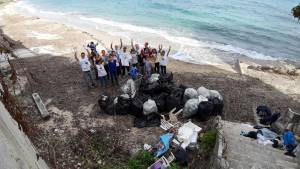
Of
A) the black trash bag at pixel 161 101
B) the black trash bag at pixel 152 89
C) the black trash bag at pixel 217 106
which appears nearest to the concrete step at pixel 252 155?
the black trash bag at pixel 217 106

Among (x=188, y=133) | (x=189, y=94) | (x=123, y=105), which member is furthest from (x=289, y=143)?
(x=123, y=105)

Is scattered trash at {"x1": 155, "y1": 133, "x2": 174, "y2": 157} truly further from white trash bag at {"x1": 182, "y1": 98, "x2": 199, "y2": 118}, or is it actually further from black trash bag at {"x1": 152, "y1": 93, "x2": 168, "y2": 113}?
black trash bag at {"x1": 152, "y1": 93, "x2": 168, "y2": 113}

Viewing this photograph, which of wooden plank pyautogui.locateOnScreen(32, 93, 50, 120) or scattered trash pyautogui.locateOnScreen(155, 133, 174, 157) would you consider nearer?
scattered trash pyautogui.locateOnScreen(155, 133, 174, 157)

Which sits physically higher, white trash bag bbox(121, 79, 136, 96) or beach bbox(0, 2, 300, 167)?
white trash bag bbox(121, 79, 136, 96)

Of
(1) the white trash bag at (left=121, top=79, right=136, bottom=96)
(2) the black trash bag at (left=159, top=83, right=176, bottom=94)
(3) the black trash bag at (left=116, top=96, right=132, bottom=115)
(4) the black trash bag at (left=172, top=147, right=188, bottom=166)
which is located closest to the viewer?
(4) the black trash bag at (left=172, top=147, right=188, bottom=166)

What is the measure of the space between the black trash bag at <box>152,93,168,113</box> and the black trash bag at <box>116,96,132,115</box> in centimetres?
91

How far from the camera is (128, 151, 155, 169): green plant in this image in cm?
822

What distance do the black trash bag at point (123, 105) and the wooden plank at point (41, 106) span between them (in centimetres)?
231

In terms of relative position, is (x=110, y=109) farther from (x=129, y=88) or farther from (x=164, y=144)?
(x=164, y=144)

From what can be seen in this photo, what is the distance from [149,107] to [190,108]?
1.33 meters

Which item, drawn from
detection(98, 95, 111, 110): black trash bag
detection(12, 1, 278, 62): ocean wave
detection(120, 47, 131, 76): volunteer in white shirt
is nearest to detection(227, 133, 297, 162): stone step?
detection(98, 95, 111, 110): black trash bag

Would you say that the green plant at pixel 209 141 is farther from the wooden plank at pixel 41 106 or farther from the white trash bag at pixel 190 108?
the wooden plank at pixel 41 106

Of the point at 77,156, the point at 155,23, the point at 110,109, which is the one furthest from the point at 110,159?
the point at 155,23

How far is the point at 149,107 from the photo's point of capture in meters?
10.3
